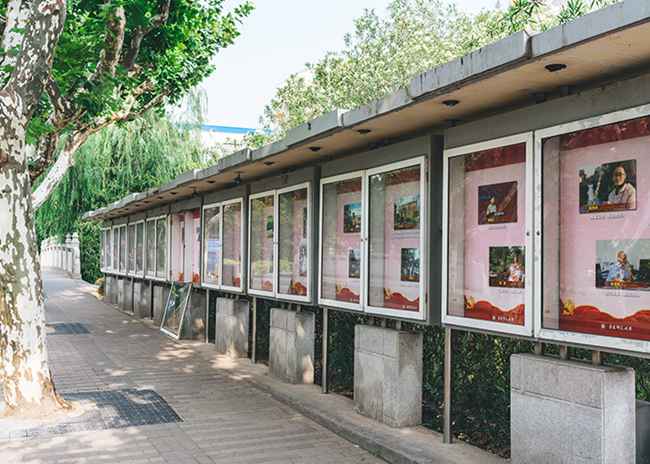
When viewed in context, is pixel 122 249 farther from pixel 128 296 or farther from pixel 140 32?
pixel 140 32

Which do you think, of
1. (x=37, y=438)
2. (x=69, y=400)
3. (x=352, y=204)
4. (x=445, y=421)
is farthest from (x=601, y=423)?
(x=69, y=400)

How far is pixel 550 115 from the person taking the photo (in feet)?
15.1

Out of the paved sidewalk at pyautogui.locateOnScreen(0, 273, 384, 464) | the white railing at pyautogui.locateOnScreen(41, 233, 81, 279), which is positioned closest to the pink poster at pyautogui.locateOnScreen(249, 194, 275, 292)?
the paved sidewalk at pyautogui.locateOnScreen(0, 273, 384, 464)

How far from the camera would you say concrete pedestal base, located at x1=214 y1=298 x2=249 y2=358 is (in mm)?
10195

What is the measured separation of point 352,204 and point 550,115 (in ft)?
9.74

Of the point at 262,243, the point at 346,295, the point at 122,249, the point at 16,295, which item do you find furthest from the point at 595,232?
the point at 122,249

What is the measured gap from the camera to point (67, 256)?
1511 inches

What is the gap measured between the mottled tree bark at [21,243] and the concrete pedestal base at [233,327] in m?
3.64

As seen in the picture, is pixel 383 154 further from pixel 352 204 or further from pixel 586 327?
pixel 586 327

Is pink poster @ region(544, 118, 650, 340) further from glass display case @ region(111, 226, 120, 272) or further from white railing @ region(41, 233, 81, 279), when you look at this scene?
white railing @ region(41, 233, 81, 279)

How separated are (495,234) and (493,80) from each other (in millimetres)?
1299

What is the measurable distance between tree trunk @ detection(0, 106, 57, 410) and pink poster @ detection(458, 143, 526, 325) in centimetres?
422

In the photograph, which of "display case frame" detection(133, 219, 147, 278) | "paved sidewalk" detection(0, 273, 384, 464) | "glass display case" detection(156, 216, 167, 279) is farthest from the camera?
"display case frame" detection(133, 219, 147, 278)

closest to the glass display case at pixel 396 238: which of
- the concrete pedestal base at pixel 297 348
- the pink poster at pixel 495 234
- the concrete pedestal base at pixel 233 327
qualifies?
the pink poster at pixel 495 234
